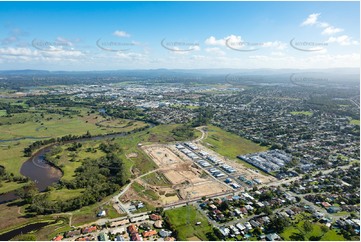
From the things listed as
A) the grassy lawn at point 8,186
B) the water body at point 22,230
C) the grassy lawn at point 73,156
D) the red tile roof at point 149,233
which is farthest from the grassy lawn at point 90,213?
the grassy lawn at point 8,186

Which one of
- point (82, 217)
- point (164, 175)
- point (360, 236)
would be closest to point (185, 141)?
point (164, 175)

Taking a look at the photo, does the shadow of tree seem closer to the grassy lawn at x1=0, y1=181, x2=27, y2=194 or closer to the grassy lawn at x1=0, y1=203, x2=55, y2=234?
the grassy lawn at x1=0, y1=203, x2=55, y2=234

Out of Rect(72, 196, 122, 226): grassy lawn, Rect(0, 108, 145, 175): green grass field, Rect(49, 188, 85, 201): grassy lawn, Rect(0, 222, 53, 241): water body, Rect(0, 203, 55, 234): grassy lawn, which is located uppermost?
Rect(0, 108, 145, 175): green grass field

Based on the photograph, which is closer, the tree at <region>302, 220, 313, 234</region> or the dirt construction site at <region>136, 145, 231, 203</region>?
the tree at <region>302, 220, 313, 234</region>

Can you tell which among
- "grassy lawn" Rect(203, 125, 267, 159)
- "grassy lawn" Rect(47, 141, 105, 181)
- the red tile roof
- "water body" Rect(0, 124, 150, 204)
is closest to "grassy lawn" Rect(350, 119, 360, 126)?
"grassy lawn" Rect(203, 125, 267, 159)

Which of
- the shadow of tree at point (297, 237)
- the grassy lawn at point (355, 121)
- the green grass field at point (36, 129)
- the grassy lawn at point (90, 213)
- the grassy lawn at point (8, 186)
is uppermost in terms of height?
the grassy lawn at point (355, 121)

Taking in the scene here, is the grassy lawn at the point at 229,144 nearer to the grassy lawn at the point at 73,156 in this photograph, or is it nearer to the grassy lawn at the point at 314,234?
the grassy lawn at the point at 314,234

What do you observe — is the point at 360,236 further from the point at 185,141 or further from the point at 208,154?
the point at 185,141
